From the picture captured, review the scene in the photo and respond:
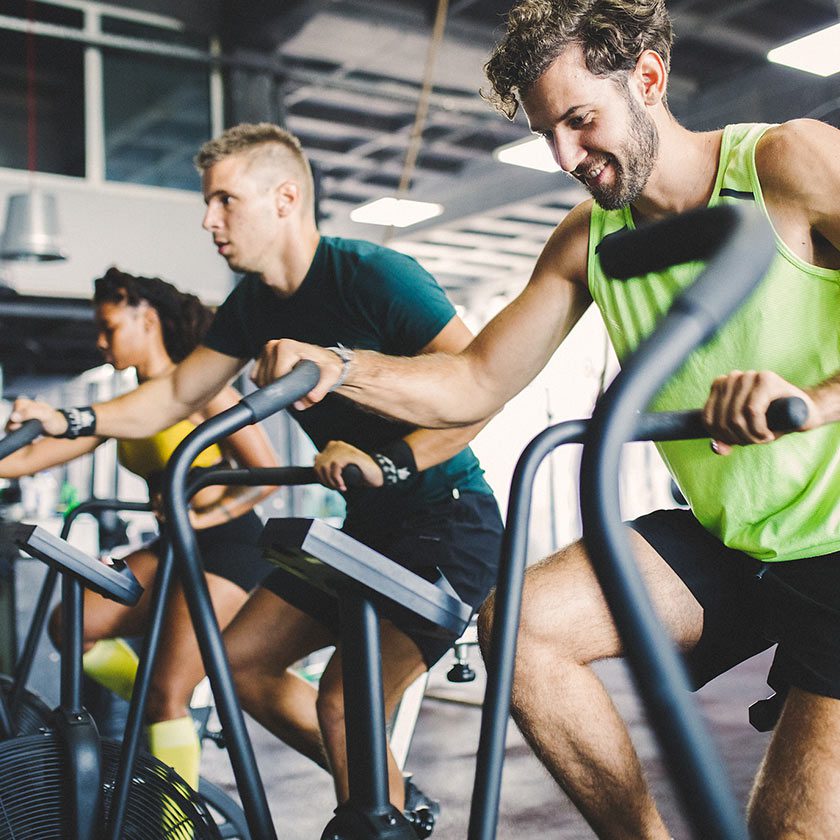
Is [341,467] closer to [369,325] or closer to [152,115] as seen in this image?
[369,325]

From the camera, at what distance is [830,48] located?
16.4 ft

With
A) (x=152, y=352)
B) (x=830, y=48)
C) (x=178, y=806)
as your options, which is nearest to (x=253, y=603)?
(x=178, y=806)

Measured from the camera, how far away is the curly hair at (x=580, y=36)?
1.46 m

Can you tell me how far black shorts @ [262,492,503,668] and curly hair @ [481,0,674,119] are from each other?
78cm

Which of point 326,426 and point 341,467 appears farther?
point 326,426

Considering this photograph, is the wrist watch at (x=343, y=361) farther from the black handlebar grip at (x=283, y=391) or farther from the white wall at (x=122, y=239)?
the white wall at (x=122, y=239)

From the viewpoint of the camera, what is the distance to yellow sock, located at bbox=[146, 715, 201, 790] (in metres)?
2.19

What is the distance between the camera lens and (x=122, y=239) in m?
7.36

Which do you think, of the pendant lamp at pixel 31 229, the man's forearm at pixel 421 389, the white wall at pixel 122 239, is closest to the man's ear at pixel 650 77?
the man's forearm at pixel 421 389

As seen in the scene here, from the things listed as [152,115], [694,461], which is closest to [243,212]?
[694,461]

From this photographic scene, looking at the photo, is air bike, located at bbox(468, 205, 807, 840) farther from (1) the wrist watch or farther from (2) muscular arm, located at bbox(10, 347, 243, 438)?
(2) muscular arm, located at bbox(10, 347, 243, 438)

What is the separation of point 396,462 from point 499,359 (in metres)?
0.24

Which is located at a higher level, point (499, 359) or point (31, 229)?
point (31, 229)

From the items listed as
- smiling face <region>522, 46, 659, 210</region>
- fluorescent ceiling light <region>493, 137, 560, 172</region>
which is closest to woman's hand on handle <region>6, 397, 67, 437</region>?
smiling face <region>522, 46, 659, 210</region>
